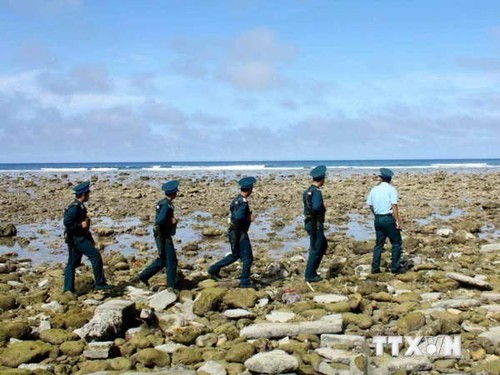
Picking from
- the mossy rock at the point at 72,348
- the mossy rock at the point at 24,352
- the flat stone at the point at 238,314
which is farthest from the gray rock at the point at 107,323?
the flat stone at the point at 238,314

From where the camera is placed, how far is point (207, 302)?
8.26 metres

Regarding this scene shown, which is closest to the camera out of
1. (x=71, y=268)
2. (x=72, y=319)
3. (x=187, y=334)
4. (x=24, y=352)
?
(x=24, y=352)

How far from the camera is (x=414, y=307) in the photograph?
8.15 metres

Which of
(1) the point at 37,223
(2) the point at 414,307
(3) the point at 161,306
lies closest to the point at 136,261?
(3) the point at 161,306

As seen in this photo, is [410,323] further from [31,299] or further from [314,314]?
[31,299]

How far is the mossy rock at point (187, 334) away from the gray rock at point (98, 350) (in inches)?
35.0

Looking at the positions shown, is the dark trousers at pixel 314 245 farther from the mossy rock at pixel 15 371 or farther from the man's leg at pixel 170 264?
the mossy rock at pixel 15 371

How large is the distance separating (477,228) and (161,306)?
11598 millimetres

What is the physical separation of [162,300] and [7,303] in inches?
100

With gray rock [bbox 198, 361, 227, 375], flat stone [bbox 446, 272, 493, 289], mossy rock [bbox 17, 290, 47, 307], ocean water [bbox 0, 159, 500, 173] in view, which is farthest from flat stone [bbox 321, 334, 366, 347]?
ocean water [bbox 0, 159, 500, 173]

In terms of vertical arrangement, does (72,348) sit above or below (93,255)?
below

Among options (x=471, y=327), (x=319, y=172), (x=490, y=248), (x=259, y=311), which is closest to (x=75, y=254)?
(x=259, y=311)

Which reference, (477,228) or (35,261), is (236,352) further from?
(477,228)

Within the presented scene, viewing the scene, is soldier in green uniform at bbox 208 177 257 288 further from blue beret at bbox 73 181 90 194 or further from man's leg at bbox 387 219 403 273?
man's leg at bbox 387 219 403 273
